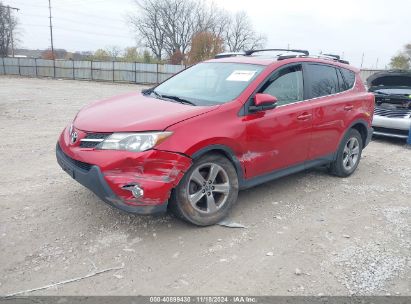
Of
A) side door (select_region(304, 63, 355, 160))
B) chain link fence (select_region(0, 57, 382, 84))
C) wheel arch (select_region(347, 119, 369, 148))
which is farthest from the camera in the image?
chain link fence (select_region(0, 57, 382, 84))

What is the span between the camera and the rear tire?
17.8 feet

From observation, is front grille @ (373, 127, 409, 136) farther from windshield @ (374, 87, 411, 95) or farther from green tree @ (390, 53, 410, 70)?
green tree @ (390, 53, 410, 70)

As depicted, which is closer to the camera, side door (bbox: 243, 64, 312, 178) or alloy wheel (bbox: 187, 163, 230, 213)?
alloy wheel (bbox: 187, 163, 230, 213)

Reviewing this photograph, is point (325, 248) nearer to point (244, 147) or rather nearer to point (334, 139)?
point (244, 147)

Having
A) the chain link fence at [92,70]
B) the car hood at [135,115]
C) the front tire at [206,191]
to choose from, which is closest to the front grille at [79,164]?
the car hood at [135,115]

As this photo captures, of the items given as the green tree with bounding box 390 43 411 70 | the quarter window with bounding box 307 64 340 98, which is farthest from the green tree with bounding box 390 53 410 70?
the quarter window with bounding box 307 64 340 98

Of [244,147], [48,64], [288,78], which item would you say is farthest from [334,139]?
[48,64]

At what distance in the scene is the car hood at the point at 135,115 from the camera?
11.3 feet

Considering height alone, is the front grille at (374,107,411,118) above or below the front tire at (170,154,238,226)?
above

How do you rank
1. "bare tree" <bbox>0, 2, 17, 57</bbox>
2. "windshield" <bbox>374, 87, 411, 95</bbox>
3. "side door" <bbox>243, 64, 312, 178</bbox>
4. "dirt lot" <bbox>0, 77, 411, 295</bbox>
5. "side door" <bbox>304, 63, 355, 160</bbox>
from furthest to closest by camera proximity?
"bare tree" <bbox>0, 2, 17, 57</bbox>, "windshield" <bbox>374, 87, 411, 95</bbox>, "side door" <bbox>304, 63, 355, 160</bbox>, "side door" <bbox>243, 64, 312, 178</bbox>, "dirt lot" <bbox>0, 77, 411, 295</bbox>

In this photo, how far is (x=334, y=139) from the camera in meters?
5.18

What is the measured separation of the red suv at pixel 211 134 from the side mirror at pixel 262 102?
1cm

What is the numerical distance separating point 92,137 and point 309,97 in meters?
2.71

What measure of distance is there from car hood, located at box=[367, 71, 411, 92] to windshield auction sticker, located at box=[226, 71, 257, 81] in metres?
6.24
